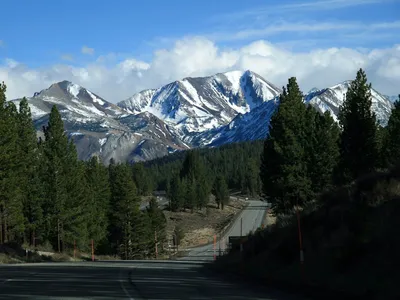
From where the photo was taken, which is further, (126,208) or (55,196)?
(126,208)

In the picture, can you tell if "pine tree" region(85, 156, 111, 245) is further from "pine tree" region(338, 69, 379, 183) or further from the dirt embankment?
the dirt embankment

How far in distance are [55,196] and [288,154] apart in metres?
24.0

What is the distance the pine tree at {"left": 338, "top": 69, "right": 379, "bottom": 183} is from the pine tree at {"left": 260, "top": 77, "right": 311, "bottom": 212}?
4.08m

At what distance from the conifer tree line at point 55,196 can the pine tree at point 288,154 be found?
20.1 metres

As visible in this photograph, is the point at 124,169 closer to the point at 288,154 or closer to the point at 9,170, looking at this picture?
the point at 9,170

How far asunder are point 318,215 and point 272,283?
3.89 metres

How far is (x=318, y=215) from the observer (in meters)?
21.8

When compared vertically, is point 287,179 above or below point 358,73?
below

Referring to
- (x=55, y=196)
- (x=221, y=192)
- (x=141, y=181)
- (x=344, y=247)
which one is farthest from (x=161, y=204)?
(x=344, y=247)

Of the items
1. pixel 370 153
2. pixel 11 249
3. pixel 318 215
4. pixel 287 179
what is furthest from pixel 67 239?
pixel 318 215

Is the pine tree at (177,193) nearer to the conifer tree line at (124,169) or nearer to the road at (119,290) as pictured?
the conifer tree line at (124,169)

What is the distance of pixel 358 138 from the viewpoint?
1975 inches

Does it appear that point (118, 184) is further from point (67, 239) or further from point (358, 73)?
point (358, 73)

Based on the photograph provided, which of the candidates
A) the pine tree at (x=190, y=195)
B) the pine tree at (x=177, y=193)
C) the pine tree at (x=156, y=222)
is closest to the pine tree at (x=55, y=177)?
the pine tree at (x=156, y=222)
